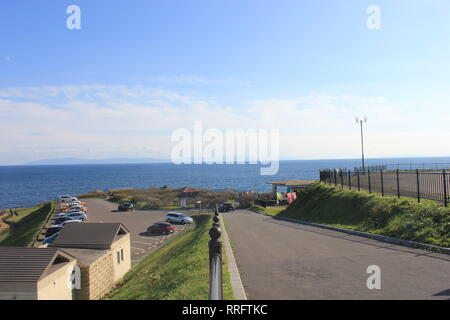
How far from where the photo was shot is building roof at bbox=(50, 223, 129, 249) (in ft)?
66.6

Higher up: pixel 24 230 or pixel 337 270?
pixel 337 270

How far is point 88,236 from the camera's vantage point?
2109cm

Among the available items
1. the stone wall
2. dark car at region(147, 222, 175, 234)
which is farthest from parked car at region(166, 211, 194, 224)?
the stone wall

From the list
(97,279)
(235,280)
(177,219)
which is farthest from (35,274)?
(177,219)

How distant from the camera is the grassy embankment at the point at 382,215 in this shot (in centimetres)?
1180

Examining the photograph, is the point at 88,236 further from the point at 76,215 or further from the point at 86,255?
the point at 76,215

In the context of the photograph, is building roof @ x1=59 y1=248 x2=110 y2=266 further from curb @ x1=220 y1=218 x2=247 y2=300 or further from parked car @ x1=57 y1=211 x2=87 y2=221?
parked car @ x1=57 y1=211 x2=87 y2=221

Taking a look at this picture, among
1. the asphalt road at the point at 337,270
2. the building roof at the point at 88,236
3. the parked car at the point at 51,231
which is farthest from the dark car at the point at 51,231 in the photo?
the asphalt road at the point at 337,270

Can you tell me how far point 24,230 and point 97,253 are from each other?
27.3m
